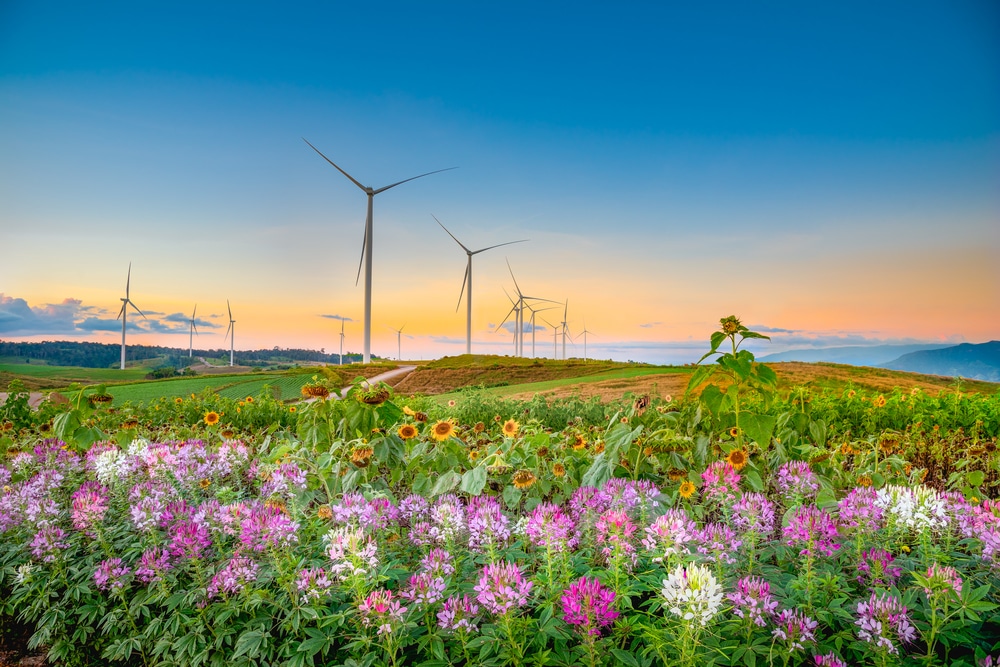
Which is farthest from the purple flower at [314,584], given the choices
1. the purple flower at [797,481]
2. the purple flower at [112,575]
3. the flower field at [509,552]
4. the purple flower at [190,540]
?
the purple flower at [797,481]

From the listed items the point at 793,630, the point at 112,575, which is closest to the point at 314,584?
the point at 112,575

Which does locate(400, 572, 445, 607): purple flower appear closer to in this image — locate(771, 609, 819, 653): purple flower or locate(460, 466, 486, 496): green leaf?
locate(460, 466, 486, 496): green leaf

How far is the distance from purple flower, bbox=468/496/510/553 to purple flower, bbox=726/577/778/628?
104cm

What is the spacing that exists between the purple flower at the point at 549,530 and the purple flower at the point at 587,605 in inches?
10.7

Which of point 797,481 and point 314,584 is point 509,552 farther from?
point 797,481

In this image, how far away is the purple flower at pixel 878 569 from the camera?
2.68m

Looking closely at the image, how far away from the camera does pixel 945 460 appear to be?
18.7 feet

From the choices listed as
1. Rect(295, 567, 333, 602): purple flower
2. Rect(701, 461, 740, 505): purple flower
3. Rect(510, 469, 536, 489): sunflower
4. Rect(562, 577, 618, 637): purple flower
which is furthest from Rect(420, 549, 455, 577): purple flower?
Rect(701, 461, 740, 505): purple flower

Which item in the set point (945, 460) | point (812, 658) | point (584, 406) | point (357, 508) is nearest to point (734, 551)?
point (812, 658)

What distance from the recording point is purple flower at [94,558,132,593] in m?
3.37

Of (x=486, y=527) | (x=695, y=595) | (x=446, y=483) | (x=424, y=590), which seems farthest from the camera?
(x=446, y=483)

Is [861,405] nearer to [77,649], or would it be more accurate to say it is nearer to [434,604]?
[434,604]

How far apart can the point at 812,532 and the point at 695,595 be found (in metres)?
0.93

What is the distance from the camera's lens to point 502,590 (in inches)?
90.4
